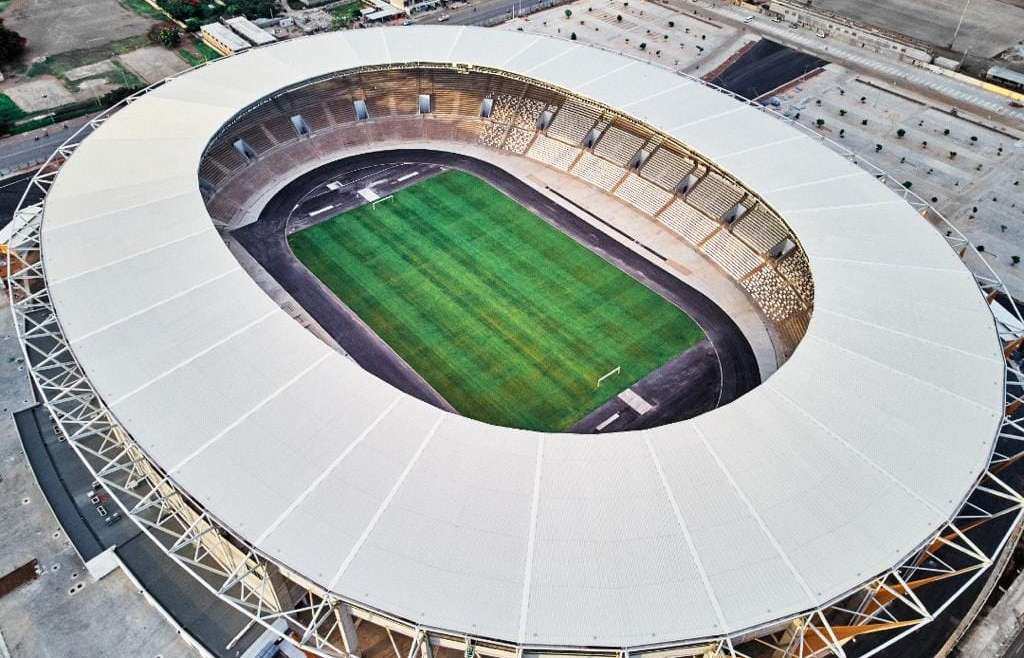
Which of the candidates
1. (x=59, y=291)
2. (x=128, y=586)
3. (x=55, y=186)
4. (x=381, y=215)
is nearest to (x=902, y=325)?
(x=381, y=215)

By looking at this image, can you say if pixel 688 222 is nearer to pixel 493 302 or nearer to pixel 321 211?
pixel 493 302

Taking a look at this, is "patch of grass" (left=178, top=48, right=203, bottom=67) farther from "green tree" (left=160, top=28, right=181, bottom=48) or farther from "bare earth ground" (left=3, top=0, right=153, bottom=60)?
"bare earth ground" (left=3, top=0, right=153, bottom=60)

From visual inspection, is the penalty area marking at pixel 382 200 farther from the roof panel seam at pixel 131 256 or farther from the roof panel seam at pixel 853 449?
the roof panel seam at pixel 853 449

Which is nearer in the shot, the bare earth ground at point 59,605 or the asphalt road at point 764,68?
the bare earth ground at point 59,605

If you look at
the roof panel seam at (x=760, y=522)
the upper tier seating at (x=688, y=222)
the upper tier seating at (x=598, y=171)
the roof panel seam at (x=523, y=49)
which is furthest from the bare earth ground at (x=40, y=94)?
the roof panel seam at (x=760, y=522)

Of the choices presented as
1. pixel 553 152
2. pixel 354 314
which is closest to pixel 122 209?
pixel 354 314

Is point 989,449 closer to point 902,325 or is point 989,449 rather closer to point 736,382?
point 902,325
